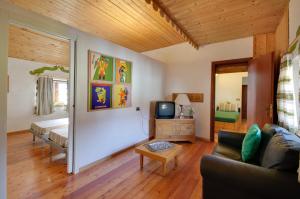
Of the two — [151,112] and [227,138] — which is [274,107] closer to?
[227,138]

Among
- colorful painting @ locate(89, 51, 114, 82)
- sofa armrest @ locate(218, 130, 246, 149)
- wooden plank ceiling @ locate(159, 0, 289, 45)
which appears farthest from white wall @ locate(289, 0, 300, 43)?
colorful painting @ locate(89, 51, 114, 82)

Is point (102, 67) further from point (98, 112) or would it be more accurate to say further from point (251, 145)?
point (251, 145)

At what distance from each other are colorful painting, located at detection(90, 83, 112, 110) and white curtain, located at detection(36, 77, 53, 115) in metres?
3.50

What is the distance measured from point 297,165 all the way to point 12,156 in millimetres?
4181

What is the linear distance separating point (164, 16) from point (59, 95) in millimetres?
5028

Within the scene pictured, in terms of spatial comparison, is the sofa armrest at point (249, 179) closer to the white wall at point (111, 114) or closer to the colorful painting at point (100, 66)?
the white wall at point (111, 114)

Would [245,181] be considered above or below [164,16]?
below

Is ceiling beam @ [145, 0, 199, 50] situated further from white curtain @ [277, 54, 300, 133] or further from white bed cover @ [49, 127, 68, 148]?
white bed cover @ [49, 127, 68, 148]

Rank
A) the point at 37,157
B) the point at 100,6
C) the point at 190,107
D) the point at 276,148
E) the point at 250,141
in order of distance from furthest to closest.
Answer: the point at 190,107 → the point at 37,157 → the point at 100,6 → the point at 250,141 → the point at 276,148

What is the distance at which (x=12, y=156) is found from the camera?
2.89 m

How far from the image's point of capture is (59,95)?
18.5ft

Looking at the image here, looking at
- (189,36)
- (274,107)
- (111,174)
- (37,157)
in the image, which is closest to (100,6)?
(189,36)

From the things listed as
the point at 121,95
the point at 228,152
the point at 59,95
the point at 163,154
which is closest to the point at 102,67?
the point at 121,95

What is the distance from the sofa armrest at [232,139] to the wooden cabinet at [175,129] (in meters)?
1.44
